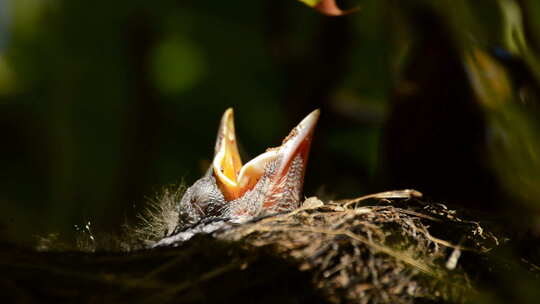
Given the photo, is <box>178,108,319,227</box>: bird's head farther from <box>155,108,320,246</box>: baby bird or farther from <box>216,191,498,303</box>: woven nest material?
<box>216,191,498,303</box>: woven nest material


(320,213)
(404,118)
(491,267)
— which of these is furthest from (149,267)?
(404,118)

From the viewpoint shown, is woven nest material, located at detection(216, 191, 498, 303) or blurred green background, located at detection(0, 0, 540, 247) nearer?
woven nest material, located at detection(216, 191, 498, 303)

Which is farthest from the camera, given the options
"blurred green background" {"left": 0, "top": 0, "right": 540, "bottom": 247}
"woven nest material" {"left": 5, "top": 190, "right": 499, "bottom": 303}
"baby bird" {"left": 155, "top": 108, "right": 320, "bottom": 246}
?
"blurred green background" {"left": 0, "top": 0, "right": 540, "bottom": 247}

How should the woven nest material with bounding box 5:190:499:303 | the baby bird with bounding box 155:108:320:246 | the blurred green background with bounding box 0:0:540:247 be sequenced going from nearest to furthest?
the woven nest material with bounding box 5:190:499:303
the baby bird with bounding box 155:108:320:246
the blurred green background with bounding box 0:0:540:247

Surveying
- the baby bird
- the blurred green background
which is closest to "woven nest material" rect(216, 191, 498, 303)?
the baby bird

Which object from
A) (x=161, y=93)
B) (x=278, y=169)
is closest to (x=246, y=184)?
(x=278, y=169)

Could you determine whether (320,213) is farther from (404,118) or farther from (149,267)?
(404,118)

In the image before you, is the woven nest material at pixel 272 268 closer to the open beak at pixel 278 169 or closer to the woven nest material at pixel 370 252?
the woven nest material at pixel 370 252

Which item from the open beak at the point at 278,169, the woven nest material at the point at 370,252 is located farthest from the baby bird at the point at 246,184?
the woven nest material at the point at 370,252
